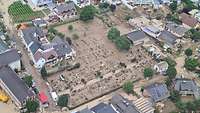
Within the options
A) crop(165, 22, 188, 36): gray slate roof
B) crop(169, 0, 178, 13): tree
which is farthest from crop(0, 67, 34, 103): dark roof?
crop(169, 0, 178, 13): tree

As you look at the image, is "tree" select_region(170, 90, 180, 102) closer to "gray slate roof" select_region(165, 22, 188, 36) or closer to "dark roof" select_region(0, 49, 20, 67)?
"gray slate roof" select_region(165, 22, 188, 36)

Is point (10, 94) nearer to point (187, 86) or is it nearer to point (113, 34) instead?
point (113, 34)

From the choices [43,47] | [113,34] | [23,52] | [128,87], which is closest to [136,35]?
[113,34]

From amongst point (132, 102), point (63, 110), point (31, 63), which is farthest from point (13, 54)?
point (132, 102)

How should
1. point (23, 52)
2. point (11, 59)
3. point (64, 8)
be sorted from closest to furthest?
point (11, 59), point (23, 52), point (64, 8)

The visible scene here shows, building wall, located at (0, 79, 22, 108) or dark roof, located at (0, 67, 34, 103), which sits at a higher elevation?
dark roof, located at (0, 67, 34, 103)

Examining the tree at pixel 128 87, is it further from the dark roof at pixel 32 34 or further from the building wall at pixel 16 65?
the dark roof at pixel 32 34
